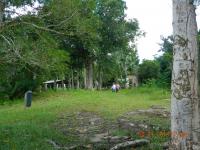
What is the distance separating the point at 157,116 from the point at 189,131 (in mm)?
8957

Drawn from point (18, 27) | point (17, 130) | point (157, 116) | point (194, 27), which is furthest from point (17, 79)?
point (194, 27)

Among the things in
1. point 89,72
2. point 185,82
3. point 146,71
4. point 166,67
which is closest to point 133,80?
point 146,71

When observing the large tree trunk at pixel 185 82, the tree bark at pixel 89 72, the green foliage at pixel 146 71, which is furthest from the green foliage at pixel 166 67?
the large tree trunk at pixel 185 82

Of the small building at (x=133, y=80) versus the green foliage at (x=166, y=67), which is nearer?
the green foliage at (x=166, y=67)

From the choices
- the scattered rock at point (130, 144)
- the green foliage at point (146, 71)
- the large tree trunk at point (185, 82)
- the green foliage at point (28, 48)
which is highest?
the green foliage at point (146, 71)

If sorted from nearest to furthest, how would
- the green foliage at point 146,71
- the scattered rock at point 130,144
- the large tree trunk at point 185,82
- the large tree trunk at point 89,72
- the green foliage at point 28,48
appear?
the large tree trunk at point 185,82
the scattered rock at point 130,144
the green foliage at point 28,48
the large tree trunk at point 89,72
the green foliage at point 146,71

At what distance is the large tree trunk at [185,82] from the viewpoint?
638 centimetres

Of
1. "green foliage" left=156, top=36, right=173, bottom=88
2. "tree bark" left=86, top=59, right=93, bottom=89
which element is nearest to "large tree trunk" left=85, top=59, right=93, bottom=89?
"tree bark" left=86, top=59, right=93, bottom=89

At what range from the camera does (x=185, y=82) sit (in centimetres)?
640

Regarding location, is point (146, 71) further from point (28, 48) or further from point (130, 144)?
point (130, 144)

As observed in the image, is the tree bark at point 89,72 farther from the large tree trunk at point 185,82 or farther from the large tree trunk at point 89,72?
the large tree trunk at point 185,82

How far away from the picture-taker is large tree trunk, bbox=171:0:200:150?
6.38 meters

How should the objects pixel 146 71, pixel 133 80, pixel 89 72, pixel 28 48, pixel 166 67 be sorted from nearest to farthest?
pixel 28 48, pixel 166 67, pixel 89 72, pixel 146 71, pixel 133 80

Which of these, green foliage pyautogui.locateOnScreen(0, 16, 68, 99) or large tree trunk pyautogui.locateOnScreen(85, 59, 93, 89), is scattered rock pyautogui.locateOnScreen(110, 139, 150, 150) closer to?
green foliage pyautogui.locateOnScreen(0, 16, 68, 99)
